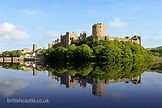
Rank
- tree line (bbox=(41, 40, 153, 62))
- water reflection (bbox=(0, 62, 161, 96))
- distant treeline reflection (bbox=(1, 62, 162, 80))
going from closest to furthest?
water reflection (bbox=(0, 62, 161, 96)) < distant treeline reflection (bbox=(1, 62, 162, 80)) < tree line (bbox=(41, 40, 153, 62))

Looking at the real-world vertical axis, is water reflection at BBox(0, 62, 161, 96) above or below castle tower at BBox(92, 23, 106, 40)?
below

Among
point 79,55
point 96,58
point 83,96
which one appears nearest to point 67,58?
point 79,55

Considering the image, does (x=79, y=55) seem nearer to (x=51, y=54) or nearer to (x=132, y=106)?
(x=51, y=54)

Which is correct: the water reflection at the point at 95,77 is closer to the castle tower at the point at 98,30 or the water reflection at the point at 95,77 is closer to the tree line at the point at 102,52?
the tree line at the point at 102,52

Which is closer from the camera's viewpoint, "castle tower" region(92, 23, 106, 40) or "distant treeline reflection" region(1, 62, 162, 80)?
"distant treeline reflection" region(1, 62, 162, 80)

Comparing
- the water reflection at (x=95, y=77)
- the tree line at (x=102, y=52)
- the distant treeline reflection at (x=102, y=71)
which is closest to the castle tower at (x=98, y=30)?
the tree line at (x=102, y=52)

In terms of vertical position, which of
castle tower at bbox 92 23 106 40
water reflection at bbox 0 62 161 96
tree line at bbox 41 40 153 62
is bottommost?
water reflection at bbox 0 62 161 96

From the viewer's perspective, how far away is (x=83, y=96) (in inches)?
476

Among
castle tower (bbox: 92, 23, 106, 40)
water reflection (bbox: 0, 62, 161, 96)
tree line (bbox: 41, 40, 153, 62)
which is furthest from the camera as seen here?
castle tower (bbox: 92, 23, 106, 40)

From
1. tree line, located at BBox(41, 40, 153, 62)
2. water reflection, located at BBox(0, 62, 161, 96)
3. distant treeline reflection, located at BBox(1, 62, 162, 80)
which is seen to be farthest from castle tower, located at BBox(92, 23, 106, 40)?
water reflection, located at BBox(0, 62, 161, 96)

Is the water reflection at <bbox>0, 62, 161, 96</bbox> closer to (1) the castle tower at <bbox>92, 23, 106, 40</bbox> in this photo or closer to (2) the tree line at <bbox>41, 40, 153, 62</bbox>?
(2) the tree line at <bbox>41, 40, 153, 62</bbox>

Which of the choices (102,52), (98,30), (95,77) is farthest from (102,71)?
(98,30)

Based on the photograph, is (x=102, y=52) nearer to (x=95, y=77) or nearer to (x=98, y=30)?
(x=98, y=30)

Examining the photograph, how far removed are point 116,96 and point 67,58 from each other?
4371 centimetres
